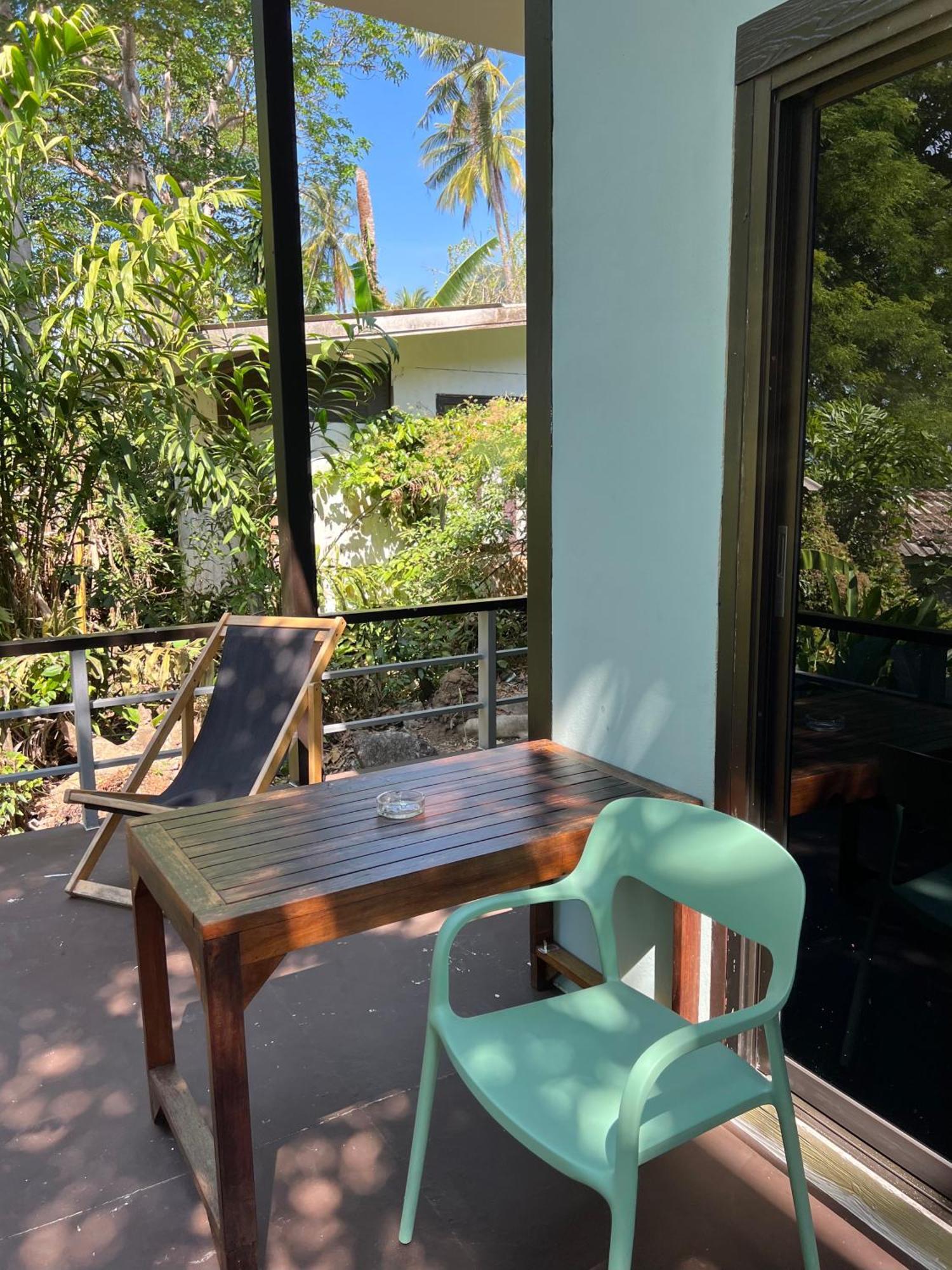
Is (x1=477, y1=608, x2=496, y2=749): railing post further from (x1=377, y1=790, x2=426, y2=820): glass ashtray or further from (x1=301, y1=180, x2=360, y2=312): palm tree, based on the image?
(x1=301, y1=180, x2=360, y2=312): palm tree

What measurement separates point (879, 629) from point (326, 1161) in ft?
5.16

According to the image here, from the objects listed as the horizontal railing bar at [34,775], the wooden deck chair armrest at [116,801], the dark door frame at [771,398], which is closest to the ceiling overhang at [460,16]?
the dark door frame at [771,398]

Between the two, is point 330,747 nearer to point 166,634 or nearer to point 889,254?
point 166,634

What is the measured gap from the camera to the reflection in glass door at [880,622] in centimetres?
159

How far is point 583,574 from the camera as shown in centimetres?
238

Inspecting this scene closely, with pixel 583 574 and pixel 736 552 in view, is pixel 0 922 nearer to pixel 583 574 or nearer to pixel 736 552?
pixel 583 574

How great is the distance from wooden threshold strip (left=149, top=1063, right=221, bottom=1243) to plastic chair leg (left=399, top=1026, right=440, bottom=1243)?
1.12 ft

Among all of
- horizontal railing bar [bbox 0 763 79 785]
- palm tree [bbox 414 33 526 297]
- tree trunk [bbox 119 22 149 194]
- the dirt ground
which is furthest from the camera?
palm tree [bbox 414 33 526 297]

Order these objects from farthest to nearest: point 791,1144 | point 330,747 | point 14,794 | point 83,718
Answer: point 330,747 < point 14,794 < point 83,718 < point 791,1144

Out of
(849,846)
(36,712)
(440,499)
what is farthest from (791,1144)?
(440,499)

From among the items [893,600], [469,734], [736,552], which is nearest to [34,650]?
[736,552]

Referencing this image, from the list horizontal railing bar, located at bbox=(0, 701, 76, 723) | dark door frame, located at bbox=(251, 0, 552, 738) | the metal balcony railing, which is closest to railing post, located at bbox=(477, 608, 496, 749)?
the metal balcony railing

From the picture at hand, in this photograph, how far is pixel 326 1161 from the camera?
1.88 metres

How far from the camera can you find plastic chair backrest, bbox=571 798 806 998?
143 centimetres
